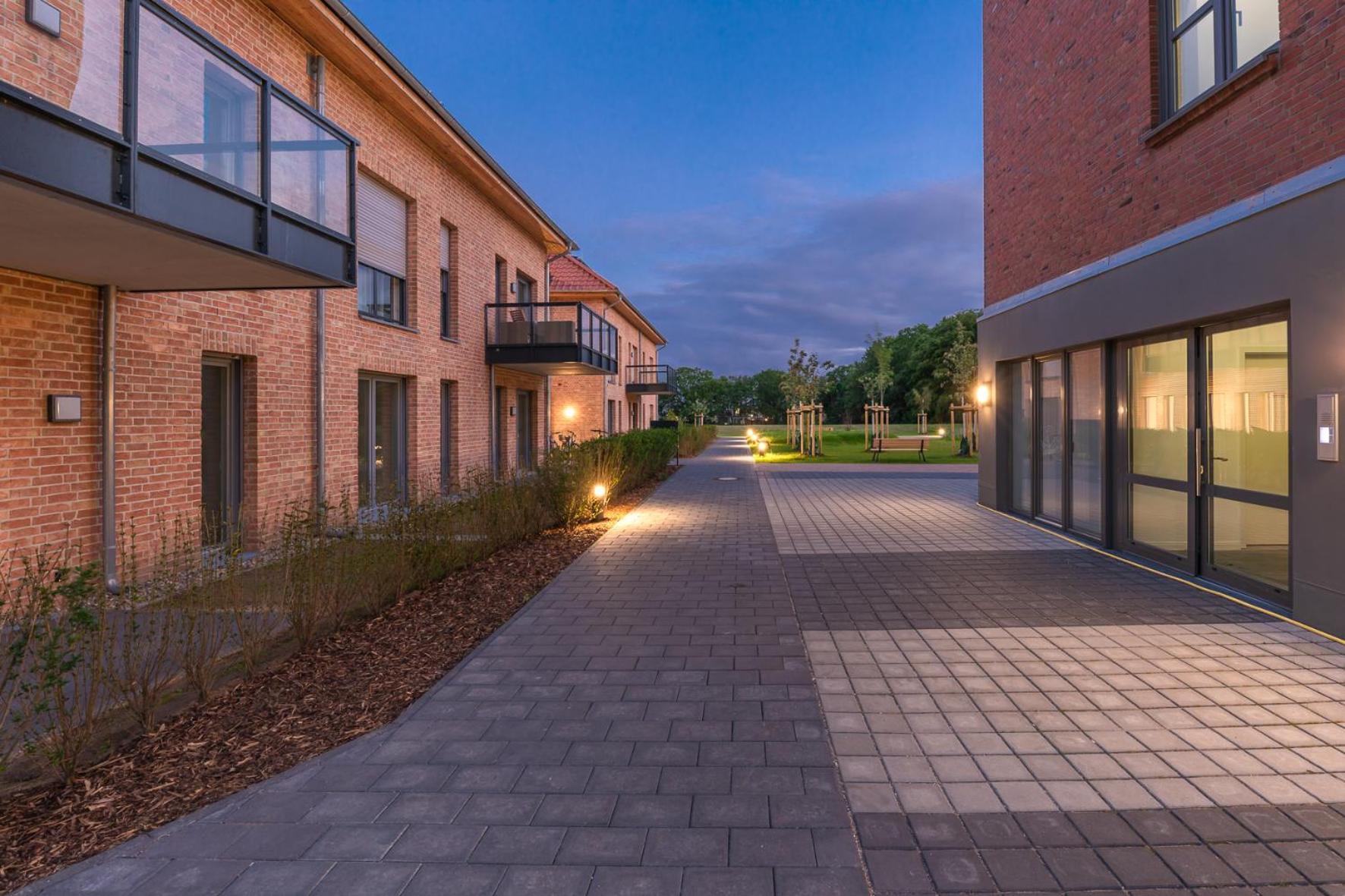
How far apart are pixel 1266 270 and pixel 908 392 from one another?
214ft

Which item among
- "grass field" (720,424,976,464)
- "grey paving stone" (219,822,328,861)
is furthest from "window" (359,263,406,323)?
"grass field" (720,424,976,464)

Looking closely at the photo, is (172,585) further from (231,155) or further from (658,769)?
(231,155)

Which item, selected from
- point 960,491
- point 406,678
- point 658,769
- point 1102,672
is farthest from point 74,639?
point 960,491

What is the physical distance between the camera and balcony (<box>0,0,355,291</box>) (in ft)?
13.1

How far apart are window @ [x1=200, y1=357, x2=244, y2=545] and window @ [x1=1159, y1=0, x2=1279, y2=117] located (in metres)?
9.83

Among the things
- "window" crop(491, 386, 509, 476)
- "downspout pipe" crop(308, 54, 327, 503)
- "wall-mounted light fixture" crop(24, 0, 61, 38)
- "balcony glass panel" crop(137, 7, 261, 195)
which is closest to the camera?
"wall-mounted light fixture" crop(24, 0, 61, 38)

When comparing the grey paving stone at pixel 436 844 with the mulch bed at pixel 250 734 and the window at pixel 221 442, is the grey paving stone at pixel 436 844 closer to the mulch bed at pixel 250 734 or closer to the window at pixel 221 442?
the mulch bed at pixel 250 734

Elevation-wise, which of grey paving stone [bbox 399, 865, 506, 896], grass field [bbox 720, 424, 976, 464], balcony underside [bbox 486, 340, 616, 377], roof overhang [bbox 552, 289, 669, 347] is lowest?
grey paving stone [bbox 399, 865, 506, 896]

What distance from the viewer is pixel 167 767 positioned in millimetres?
3191

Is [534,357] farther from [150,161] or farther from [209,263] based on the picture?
[150,161]

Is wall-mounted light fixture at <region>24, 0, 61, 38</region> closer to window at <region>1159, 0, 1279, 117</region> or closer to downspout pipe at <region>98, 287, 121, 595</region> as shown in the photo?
downspout pipe at <region>98, 287, 121, 595</region>

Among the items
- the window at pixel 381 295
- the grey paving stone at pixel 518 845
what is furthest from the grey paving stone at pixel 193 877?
the window at pixel 381 295

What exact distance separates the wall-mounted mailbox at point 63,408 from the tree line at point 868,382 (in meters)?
31.3

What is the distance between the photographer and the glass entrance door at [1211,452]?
5793 mm
